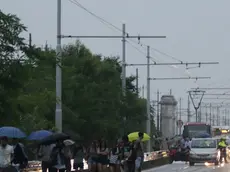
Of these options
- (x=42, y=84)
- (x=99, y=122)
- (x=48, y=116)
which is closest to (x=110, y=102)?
(x=99, y=122)

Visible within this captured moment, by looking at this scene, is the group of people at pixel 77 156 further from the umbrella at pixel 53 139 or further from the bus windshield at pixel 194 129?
the bus windshield at pixel 194 129

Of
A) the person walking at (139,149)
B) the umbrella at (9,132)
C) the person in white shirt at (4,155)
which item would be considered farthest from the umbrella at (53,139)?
the person walking at (139,149)

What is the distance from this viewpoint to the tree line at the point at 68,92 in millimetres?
20219

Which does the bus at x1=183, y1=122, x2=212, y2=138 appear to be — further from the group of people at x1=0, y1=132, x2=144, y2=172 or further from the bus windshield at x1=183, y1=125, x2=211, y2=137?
the group of people at x1=0, y1=132, x2=144, y2=172

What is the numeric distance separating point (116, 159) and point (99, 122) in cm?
1891

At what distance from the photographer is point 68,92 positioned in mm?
47750

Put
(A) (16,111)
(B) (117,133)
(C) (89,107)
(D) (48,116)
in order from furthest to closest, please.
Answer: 1. (B) (117,133)
2. (C) (89,107)
3. (D) (48,116)
4. (A) (16,111)

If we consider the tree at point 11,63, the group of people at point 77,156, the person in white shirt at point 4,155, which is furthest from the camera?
the group of people at point 77,156

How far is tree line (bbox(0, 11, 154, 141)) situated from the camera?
20.2 m

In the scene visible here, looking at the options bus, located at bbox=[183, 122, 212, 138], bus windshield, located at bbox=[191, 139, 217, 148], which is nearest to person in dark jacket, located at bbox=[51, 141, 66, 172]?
bus windshield, located at bbox=[191, 139, 217, 148]

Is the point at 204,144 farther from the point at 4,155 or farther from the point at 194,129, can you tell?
the point at 4,155

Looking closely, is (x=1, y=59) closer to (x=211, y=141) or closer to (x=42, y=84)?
(x=42, y=84)

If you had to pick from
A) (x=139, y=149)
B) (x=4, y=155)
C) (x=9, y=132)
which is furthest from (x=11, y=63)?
(x=139, y=149)

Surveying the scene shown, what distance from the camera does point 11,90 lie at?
21.0 m
